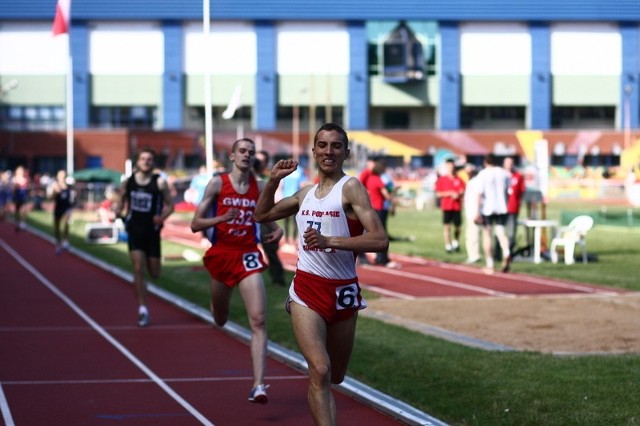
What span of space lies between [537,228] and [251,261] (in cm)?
1520

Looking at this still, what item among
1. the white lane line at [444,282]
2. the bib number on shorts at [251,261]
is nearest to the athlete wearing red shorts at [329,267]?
the bib number on shorts at [251,261]

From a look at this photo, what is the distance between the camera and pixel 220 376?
11.8 m

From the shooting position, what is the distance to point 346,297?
774 cm

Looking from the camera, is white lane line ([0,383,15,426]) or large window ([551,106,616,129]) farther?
large window ([551,106,616,129])

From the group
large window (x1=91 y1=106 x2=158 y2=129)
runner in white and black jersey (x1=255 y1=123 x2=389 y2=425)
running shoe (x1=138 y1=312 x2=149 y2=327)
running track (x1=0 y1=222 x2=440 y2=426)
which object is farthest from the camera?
large window (x1=91 y1=106 x2=158 y2=129)

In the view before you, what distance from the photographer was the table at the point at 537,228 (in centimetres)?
2503

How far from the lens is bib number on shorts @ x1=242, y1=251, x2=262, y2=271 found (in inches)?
430

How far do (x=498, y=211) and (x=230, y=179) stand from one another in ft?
41.6

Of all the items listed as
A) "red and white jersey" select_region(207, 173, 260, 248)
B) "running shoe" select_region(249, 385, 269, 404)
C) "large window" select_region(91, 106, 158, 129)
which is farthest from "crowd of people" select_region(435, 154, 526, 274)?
"large window" select_region(91, 106, 158, 129)

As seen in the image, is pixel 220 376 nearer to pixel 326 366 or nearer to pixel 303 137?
pixel 326 366

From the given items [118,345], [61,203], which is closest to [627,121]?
[61,203]

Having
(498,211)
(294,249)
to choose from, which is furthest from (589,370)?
(294,249)

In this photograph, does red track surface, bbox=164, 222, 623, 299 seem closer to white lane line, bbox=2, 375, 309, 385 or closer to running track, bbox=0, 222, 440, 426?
running track, bbox=0, 222, 440, 426

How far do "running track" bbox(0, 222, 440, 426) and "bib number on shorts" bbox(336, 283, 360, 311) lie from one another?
1881mm
